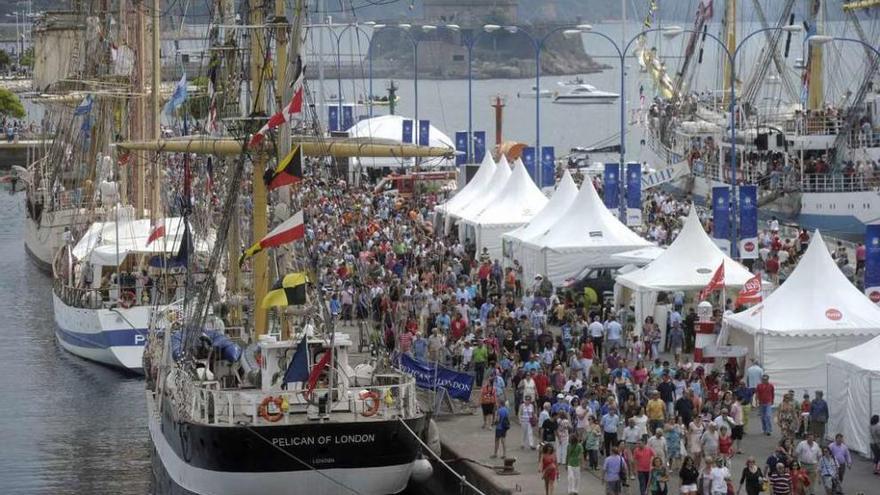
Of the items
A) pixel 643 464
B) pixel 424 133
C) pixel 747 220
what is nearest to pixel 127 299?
pixel 747 220

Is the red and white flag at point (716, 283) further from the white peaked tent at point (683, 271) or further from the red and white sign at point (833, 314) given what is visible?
the red and white sign at point (833, 314)

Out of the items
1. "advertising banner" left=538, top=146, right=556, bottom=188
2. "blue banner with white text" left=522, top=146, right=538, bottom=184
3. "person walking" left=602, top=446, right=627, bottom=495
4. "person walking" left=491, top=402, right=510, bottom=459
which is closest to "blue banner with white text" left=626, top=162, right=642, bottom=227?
"advertising banner" left=538, top=146, right=556, bottom=188

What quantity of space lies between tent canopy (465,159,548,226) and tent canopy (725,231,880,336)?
67.0ft

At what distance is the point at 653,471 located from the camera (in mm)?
28594

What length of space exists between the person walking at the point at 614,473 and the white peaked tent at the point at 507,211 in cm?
2745

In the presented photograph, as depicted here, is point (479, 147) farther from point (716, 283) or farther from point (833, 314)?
point (833, 314)

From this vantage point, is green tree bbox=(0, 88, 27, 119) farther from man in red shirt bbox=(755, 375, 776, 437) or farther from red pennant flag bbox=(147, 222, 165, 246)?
man in red shirt bbox=(755, 375, 776, 437)

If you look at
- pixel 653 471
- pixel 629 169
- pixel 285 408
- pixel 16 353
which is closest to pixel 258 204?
pixel 285 408

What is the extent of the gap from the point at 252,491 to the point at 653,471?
6.78 m

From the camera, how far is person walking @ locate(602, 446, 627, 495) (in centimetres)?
2908

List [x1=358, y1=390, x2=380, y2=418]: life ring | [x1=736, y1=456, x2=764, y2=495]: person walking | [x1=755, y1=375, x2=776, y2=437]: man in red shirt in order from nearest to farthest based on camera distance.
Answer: [x1=736, y1=456, x2=764, y2=495]: person walking < [x1=358, y1=390, x2=380, y2=418]: life ring < [x1=755, y1=375, x2=776, y2=437]: man in red shirt

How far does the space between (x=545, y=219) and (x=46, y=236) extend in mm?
28845

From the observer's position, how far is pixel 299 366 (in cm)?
3152

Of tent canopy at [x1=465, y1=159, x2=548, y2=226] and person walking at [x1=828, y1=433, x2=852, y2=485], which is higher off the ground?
tent canopy at [x1=465, y1=159, x2=548, y2=226]
